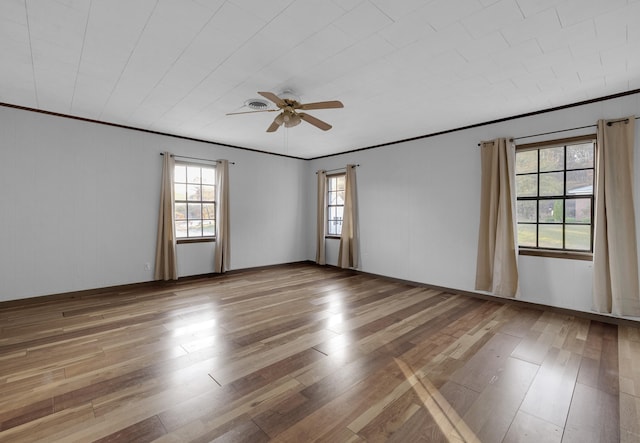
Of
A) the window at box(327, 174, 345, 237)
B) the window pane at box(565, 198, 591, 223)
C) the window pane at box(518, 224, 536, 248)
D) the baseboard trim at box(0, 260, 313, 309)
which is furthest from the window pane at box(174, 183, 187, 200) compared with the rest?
the window pane at box(565, 198, 591, 223)

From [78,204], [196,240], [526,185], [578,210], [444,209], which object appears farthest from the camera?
[196,240]

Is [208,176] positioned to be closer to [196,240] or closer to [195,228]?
[195,228]

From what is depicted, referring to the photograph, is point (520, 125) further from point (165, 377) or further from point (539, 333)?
point (165, 377)

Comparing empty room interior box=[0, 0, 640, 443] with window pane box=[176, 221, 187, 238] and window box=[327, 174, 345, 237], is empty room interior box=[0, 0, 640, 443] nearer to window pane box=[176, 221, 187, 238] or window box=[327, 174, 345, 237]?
window pane box=[176, 221, 187, 238]

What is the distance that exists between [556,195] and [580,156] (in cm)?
56

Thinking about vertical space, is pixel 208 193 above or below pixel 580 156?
below

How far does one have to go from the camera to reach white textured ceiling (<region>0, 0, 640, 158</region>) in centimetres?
211

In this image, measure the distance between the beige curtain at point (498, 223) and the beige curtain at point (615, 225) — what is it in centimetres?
89

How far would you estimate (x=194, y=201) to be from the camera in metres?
5.94

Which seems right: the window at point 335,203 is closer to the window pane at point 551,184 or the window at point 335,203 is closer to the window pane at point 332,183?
the window pane at point 332,183

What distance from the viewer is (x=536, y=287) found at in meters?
4.13

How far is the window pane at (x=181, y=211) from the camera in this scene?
573cm

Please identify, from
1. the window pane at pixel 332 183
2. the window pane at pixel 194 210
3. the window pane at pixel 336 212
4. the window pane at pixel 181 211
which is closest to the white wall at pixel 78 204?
the window pane at pixel 181 211

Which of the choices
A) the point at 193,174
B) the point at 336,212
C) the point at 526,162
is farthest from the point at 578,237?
the point at 193,174
